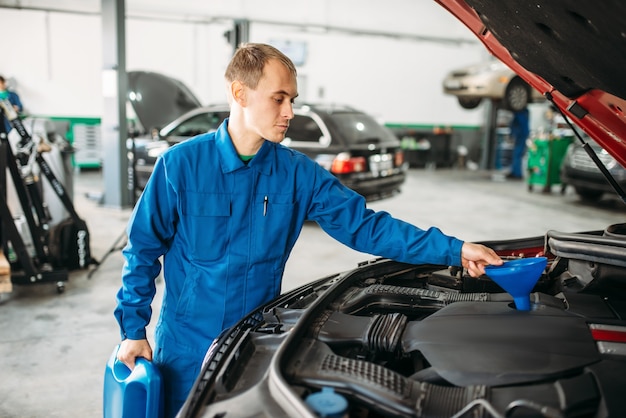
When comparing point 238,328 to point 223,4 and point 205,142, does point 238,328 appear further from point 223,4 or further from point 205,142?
point 223,4

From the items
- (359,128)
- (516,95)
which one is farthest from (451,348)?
(516,95)

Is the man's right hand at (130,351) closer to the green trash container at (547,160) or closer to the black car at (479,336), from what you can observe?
the black car at (479,336)

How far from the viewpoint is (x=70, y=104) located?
11.1 m

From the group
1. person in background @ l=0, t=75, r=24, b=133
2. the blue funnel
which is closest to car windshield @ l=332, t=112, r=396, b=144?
person in background @ l=0, t=75, r=24, b=133

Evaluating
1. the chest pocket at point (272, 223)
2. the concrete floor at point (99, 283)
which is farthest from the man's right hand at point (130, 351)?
the concrete floor at point (99, 283)

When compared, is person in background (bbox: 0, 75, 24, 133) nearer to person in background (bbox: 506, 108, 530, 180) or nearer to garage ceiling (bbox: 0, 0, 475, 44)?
garage ceiling (bbox: 0, 0, 475, 44)

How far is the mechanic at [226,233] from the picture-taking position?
1565 millimetres

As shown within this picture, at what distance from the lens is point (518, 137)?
36.2 feet

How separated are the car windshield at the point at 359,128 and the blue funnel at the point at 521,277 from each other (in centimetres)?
479

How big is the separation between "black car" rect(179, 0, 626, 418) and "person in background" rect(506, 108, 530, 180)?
31.8 feet

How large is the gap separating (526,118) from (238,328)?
10674 millimetres

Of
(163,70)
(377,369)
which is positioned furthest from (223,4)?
(377,369)

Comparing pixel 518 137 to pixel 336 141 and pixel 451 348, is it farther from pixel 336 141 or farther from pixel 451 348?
pixel 451 348

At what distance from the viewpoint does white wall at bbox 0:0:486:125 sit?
10727 millimetres
